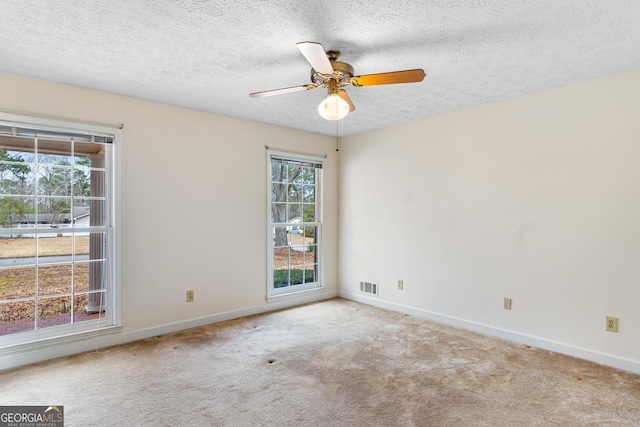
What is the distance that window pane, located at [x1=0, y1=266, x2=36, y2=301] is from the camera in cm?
284

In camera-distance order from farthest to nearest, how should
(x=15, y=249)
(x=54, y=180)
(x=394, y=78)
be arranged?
(x=54, y=180) < (x=15, y=249) < (x=394, y=78)

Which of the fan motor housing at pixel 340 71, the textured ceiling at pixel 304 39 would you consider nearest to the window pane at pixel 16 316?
the textured ceiling at pixel 304 39

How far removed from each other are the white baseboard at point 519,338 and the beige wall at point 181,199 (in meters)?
1.70

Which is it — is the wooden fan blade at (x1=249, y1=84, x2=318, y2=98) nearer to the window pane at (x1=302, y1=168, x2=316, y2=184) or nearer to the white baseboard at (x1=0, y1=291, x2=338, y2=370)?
the window pane at (x1=302, y1=168, x2=316, y2=184)

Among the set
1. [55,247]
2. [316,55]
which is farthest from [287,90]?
[55,247]

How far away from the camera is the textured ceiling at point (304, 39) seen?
1.90m

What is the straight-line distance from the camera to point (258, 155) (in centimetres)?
425

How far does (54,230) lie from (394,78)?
312 cm

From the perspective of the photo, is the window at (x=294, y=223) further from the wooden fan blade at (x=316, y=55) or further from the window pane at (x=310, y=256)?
the wooden fan blade at (x=316, y=55)

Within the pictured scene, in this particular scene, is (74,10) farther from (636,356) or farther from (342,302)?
(636,356)

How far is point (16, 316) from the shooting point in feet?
9.53

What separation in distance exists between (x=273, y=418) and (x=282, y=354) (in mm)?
933

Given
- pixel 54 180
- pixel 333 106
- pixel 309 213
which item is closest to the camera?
pixel 333 106

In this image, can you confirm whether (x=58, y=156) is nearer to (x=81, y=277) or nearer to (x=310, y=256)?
(x=81, y=277)
